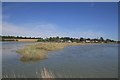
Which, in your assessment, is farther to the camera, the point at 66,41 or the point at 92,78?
the point at 66,41

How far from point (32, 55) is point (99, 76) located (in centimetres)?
692

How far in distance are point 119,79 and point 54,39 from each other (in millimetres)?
28352

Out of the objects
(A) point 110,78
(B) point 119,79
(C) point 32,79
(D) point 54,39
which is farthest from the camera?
(D) point 54,39

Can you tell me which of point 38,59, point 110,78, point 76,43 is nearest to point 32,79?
point 110,78

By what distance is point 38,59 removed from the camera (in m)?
14.5

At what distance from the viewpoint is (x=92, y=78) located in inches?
354

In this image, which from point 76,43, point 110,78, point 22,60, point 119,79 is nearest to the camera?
point 119,79

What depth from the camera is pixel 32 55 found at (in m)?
15.3

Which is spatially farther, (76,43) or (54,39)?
(76,43)

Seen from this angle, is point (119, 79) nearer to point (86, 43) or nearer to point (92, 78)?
point (92, 78)

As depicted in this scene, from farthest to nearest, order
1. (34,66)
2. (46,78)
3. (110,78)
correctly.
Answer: (34,66), (110,78), (46,78)

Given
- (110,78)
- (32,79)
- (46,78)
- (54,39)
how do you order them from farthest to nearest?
(54,39), (110,78), (32,79), (46,78)

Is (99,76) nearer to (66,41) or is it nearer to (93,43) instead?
(66,41)

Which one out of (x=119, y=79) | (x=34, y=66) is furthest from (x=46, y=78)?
(x=34, y=66)
